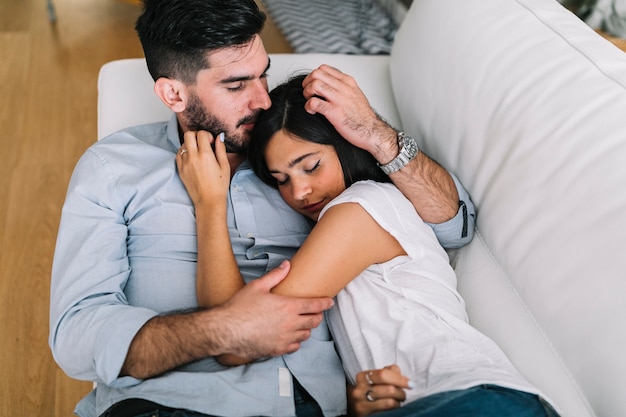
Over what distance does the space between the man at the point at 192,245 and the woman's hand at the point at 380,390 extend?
124 mm

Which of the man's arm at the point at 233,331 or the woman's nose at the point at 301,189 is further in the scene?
the woman's nose at the point at 301,189

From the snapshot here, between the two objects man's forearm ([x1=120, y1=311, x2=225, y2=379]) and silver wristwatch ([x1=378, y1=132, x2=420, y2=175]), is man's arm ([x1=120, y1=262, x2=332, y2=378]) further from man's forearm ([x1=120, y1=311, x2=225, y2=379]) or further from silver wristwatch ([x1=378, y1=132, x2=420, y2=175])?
silver wristwatch ([x1=378, y1=132, x2=420, y2=175])

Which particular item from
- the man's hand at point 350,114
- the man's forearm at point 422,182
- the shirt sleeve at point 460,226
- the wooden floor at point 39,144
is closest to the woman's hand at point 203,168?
the man's hand at point 350,114

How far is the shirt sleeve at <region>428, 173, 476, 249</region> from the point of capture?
4.11 ft

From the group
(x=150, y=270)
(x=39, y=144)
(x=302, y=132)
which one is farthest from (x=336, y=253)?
(x=39, y=144)

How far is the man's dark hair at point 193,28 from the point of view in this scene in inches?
52.7

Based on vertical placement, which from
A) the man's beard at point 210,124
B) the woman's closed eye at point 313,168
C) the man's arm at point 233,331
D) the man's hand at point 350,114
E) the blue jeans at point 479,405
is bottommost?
the man's arm at point 233,331

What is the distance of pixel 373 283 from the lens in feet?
3.81

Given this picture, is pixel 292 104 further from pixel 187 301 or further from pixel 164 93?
pixel 187 301

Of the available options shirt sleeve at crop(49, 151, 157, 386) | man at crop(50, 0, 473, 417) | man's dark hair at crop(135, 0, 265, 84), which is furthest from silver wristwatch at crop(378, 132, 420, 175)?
shirt sleeve at crop(49, 151, 157, 386)

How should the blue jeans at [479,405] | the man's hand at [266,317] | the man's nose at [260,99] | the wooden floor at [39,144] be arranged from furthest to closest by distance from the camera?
1. the wooden floor at [39,144]
2. the man's nose at [260,99]
3. the man's hand at [266,317]
4. the blue jeans at [479,405]

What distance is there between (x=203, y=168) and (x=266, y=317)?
0.42m

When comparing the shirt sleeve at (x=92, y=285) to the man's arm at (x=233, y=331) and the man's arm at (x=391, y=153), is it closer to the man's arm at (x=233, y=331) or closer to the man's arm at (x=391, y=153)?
the man's arm at (x=233, y=331)

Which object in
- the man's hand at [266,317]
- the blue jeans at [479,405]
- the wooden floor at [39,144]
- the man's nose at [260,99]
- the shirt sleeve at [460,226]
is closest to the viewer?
the blue jeans at [479,405]
